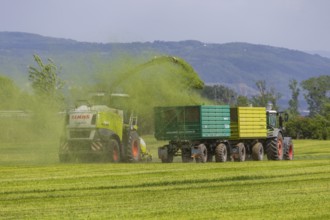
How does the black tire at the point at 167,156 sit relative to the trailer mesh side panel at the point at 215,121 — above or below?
below

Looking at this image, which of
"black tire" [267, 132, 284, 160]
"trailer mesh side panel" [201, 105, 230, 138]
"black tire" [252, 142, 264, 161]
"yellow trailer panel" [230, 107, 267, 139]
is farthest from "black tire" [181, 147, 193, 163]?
"black tire" [267, 132, 284, 160]

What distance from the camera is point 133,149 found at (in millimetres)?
43562

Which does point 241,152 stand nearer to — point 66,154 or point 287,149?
point 287,149

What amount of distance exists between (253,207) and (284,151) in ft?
93.6

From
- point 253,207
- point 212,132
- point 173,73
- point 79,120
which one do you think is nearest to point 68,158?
point 79,120

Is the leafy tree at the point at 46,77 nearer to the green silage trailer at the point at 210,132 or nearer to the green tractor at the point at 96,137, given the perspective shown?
the green silage trailer at the point at 210,132

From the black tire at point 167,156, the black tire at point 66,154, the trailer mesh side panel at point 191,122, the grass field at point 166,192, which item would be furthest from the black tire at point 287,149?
the black tire at point 66,154

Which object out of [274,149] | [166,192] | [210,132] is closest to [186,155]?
[210,132]

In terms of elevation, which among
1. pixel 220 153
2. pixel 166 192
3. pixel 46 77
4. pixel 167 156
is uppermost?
pixel 46 77

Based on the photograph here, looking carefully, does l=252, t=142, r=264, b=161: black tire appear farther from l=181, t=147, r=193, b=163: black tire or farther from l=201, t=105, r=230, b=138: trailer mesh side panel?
l=181, t=147, r=193, b=163: black tire

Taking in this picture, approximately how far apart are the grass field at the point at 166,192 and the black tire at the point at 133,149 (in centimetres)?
552

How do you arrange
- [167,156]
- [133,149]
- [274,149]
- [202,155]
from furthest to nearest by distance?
[274,149] < [167,156] < [133,149] < [202,155]

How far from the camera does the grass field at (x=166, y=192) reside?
20266 mm

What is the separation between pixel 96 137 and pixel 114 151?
1129mm
